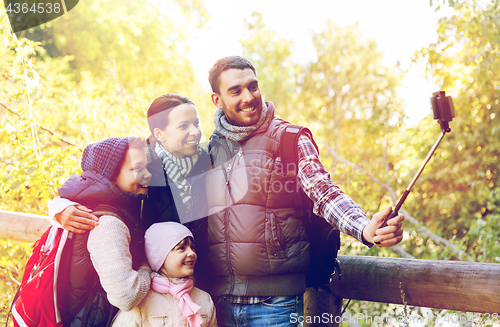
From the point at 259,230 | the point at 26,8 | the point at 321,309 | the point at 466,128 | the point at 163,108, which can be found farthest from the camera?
the point at 26,8

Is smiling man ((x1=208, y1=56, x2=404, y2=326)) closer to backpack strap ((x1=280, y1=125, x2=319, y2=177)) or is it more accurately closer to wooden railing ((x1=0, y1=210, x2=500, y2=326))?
backpack strap ((x1=280, y1=125, x2=319, y2=177))

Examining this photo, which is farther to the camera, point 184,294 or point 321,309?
point 321,309

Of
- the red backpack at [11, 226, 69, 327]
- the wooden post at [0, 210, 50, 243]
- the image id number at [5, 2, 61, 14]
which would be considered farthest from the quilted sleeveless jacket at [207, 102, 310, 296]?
the image id number at [5, 2, 61, 14]

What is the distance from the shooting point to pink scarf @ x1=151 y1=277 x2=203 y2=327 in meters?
1.71

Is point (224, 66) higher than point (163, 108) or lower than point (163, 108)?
higher

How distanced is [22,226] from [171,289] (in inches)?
66.7

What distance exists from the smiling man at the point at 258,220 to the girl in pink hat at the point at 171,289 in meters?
0.10

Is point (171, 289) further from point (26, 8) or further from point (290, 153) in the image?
point (26, 8)

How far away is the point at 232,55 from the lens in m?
1.95

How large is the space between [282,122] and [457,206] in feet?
14.5

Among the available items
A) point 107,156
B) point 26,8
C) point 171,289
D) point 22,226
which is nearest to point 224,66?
point 107,156

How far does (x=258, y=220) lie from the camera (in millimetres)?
1701

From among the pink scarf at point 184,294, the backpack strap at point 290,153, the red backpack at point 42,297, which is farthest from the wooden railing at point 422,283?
the red backpack at point 42,297

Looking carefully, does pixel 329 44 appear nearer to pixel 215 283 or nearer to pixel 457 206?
pixel 457 206
